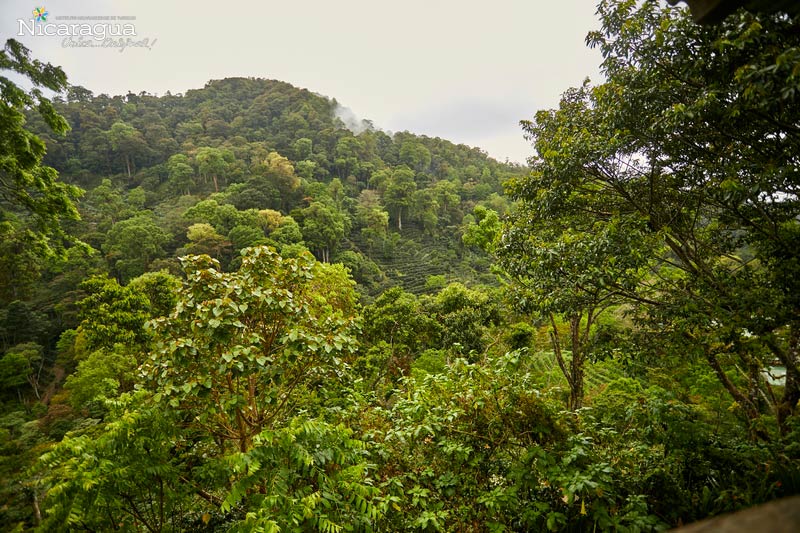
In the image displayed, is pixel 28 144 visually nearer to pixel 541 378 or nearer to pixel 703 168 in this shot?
pixel 541 378

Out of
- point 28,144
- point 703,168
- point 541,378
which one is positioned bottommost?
point 541,378

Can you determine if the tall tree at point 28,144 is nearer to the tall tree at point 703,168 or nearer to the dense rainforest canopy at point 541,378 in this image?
the dense rainforest canopy at point 541,378

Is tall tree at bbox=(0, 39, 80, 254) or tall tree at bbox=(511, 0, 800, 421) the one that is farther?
tall tree at bbox=(0, 39, 80, 254)

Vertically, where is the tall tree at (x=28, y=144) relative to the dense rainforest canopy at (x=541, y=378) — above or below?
above

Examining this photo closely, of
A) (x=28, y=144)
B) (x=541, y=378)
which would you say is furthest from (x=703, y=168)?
(x=28, y=144)

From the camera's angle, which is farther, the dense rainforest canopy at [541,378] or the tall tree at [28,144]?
the tall tree at [28,144]

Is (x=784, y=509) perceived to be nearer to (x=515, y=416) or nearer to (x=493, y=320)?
(x=515, y=416)

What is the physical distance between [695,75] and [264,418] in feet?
17.4

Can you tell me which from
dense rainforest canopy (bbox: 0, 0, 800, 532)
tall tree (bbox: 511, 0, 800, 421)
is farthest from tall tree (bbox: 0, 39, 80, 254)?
tall tree (bbox: 511, 0, 800, 421)

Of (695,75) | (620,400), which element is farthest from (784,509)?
(620,400)

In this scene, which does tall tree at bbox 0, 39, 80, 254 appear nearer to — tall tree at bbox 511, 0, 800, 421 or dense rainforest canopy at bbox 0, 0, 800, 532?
dense rainforest canopy at bbox 0, 0, 800, 532

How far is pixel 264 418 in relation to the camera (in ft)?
12.3

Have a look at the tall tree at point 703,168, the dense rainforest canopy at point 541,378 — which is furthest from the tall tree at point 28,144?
the tall tree at point 703,168

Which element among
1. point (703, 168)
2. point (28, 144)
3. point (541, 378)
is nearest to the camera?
point (703, 168)
